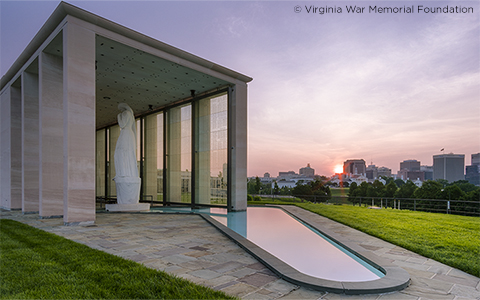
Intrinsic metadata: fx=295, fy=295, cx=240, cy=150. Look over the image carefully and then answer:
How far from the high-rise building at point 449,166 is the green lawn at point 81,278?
55.9m

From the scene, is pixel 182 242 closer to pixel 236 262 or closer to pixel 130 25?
pixel 236 262

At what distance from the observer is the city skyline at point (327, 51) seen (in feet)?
33.1

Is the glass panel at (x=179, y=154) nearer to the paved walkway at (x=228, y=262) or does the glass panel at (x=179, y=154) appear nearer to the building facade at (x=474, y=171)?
the paved walkway at (x=228, y=262)

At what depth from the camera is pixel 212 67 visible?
51.0 ft

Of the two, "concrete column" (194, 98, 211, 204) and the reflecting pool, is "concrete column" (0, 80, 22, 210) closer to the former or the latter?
→ "concrete column" (194, 98, 211, 204)

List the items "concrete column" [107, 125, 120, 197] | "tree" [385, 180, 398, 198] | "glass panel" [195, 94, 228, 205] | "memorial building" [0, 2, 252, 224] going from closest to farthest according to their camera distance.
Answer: "memorial building" [0, 2, 252, 224], "glass panel" [195, 94, 228, 205], "concrete column" [107, 125, 120, 197], "tree" [385, 180, 398, 198]

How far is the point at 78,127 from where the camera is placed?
10.3m

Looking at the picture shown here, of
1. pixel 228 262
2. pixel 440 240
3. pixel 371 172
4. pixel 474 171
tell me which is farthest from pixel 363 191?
pixel 228 262

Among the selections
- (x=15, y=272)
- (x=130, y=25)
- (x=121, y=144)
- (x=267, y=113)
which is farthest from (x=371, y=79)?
(x=15, y=272)

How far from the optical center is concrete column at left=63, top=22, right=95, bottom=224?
32.7 feet

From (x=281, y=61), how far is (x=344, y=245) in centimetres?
1103

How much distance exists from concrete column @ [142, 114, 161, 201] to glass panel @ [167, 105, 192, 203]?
193 centimetres

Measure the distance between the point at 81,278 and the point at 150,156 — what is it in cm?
1929

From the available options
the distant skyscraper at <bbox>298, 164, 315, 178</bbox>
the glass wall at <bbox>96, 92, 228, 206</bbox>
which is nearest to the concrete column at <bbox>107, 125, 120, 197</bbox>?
the glass wall at <bbox>96, 92, 228, 206</bbox>
